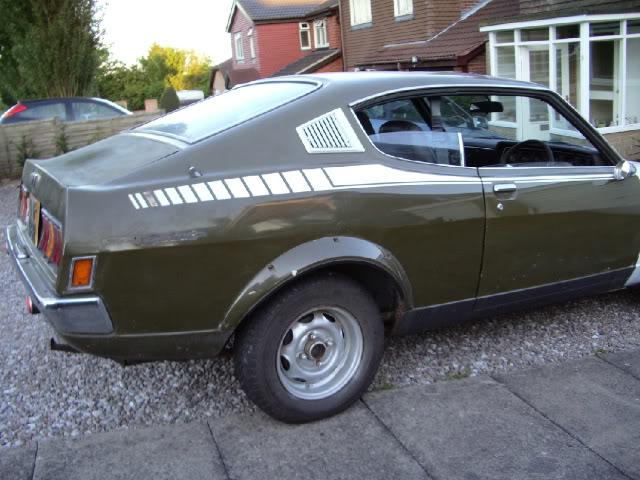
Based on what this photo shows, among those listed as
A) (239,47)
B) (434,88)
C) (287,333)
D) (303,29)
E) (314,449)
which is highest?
(303,29)

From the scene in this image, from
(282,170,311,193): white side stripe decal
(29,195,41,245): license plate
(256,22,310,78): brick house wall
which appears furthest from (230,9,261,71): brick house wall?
(282,170,311,193): white side stripe decal

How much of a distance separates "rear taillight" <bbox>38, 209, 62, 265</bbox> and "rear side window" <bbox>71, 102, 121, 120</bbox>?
34.8ft

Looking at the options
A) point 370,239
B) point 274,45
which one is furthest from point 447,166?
point 274,45

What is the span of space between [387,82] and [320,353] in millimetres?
1472

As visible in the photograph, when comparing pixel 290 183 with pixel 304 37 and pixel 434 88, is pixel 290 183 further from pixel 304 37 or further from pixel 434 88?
pixel 304 37

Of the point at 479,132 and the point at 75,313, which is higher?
the point at 479,132

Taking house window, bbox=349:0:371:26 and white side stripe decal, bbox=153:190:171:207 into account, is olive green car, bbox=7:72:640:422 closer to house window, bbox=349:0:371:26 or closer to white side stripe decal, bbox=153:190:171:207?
white side stripe decal, bbox=153:190:171:207

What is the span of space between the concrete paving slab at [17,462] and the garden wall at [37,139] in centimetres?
1026

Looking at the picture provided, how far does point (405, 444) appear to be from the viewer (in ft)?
10.8

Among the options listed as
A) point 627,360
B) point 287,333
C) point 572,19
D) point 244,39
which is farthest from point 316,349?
point 244,39

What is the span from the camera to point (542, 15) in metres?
12.3

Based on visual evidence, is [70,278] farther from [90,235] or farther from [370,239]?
[370,239]

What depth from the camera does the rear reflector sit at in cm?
294

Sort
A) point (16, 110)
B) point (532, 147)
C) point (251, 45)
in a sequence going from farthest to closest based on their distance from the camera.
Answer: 1. point (251, 45)
2. point (16, 110)
3. point (532, 147)
